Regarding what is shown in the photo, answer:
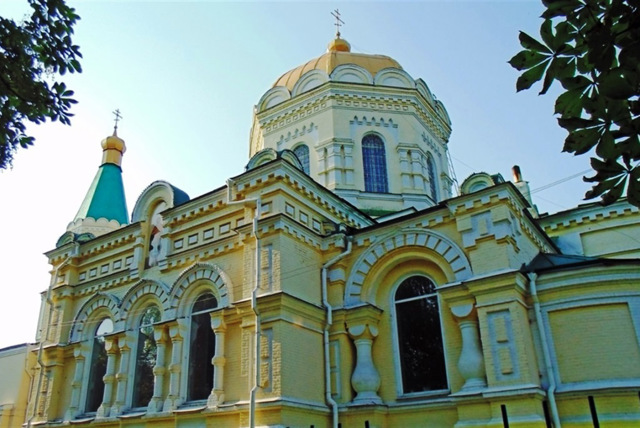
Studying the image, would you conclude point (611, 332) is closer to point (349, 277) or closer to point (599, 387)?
point (599, 387)

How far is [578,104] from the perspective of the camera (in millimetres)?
2574

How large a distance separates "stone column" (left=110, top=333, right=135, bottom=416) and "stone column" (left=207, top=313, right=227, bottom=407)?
116 inches

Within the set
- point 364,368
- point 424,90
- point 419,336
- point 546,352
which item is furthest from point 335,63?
point 546,352

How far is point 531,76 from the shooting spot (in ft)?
8.62

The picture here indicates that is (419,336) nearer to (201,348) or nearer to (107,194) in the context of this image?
(201,348)

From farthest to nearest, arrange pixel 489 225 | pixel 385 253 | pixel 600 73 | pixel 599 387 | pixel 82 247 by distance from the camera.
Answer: pixel 82 247 < pixel 385 253 < pixel 489 225 < pixel 599 387 < pixel 600 73

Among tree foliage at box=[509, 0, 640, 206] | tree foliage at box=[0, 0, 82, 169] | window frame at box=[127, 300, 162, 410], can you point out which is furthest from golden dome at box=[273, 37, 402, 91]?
tree foliage at box=[509, 0, 640, 206]

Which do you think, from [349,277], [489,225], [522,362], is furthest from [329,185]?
[522,362]

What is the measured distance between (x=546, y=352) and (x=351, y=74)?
1097 centimetres

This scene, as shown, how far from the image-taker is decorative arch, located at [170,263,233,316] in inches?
461

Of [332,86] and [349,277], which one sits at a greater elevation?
[332,86]

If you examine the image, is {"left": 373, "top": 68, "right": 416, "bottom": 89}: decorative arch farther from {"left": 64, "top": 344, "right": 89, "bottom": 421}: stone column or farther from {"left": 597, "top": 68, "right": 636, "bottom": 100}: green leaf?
{"left": 597, "top": 68, "right": 636, "bottom": 100}: green leaf

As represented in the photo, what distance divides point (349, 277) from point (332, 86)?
24.7 ft

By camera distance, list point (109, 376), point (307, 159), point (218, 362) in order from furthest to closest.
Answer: point (307, 159)
point (109, 376)
point (218, 362)
